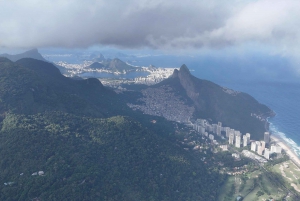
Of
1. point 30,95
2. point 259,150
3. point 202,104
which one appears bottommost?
point 259,150

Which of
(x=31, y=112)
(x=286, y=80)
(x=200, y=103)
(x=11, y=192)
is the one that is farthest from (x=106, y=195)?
(x=286, y=80)

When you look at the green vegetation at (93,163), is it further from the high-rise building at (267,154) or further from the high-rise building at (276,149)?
the high-rise building at (276,149)

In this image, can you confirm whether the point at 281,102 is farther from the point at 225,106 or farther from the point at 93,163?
the point at 93,163

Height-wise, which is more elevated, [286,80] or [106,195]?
[286,80]

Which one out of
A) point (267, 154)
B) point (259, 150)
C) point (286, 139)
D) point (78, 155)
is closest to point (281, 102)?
point (286, 139)

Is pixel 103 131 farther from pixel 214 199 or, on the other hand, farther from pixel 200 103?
pixel 200 103

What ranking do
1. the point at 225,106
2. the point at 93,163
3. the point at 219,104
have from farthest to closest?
the point at 219,104 → the point at 225,106 → the point at 93,163
